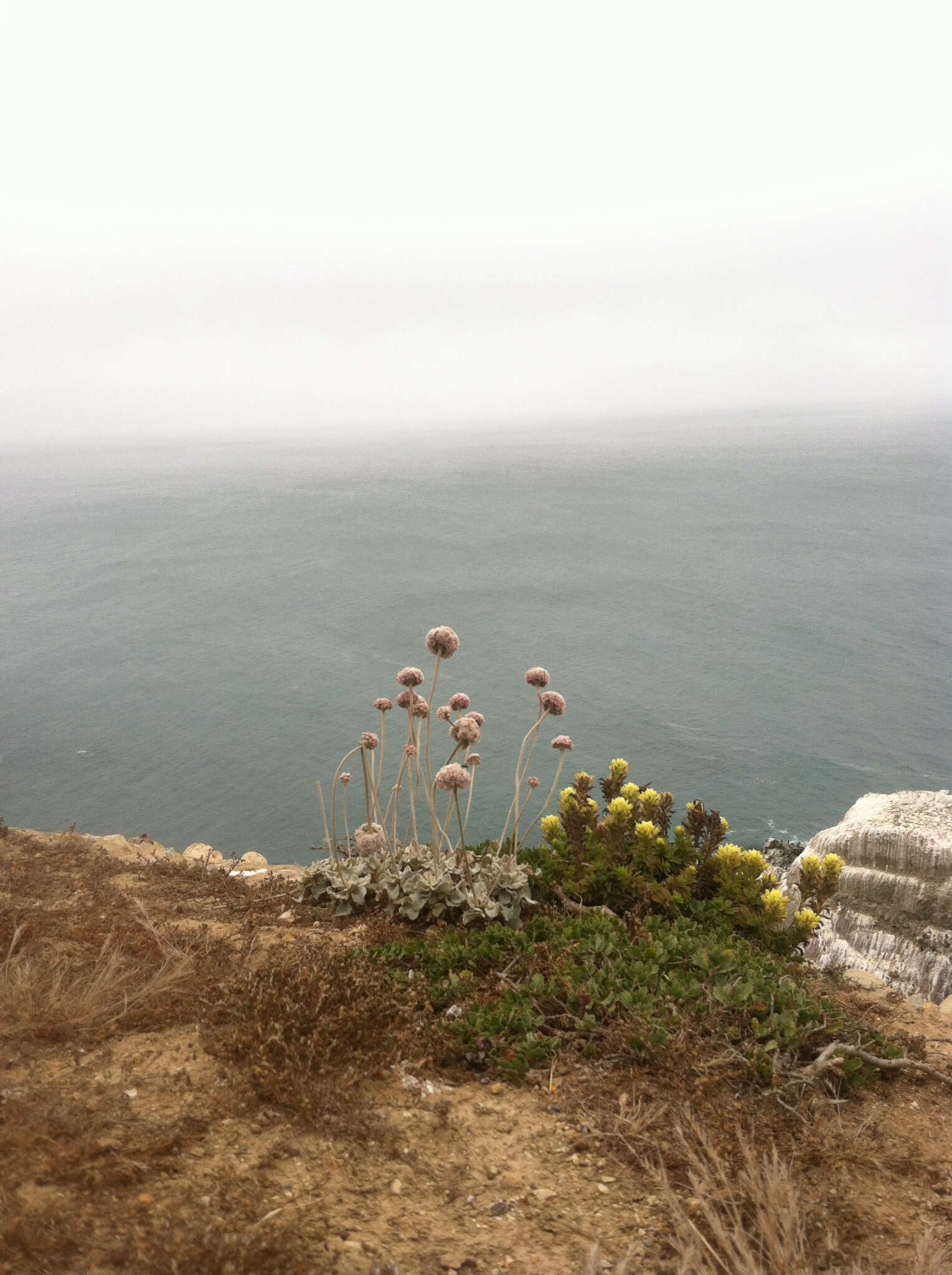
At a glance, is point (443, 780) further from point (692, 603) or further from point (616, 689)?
point (692, 603)

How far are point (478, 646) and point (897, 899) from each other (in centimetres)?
3410

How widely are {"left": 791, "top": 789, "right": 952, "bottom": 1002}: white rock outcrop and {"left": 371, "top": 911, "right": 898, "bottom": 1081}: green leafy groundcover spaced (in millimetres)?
8990

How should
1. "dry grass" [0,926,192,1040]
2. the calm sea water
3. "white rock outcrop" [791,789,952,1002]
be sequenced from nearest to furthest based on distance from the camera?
"dry grass" [0,926,192,1040], "white rock outcrop" [791,789,952,1002], the calm sea water

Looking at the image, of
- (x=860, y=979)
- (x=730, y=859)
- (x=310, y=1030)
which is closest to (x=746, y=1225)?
(x=310, y=1030)

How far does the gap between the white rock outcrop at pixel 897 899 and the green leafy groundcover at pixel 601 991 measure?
899cm

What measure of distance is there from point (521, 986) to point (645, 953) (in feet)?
3.24

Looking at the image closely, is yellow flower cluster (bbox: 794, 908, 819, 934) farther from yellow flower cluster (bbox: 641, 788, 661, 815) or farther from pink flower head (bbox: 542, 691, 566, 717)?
pink flower head (bbox: 542, 691, 566, 717)

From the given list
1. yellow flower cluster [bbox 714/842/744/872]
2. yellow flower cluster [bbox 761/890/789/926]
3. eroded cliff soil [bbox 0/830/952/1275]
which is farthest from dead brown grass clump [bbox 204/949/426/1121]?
yellow flower cluster [bbox 761/890/789/926]

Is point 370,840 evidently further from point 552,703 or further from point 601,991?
point 601,991

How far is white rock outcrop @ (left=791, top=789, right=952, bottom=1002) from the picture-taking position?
1323cm

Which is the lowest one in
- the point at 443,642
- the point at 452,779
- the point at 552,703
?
the point at 452,779

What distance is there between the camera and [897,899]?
13.8 meters

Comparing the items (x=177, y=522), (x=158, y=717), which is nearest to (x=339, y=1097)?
(x=158, y=717)

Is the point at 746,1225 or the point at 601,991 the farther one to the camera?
the point at 601,991
